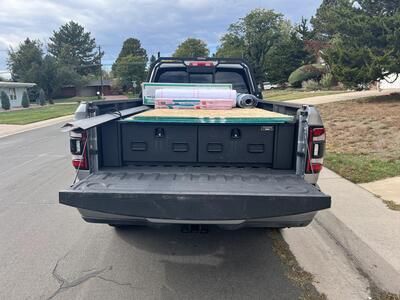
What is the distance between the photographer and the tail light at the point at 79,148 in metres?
3.63

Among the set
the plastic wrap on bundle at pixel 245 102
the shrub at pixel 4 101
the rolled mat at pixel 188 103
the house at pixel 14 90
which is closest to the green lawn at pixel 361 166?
the plastic wrap on bundle at pixel 245 102

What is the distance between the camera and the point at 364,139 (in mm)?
11156

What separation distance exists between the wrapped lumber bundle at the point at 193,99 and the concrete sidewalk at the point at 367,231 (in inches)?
82.9

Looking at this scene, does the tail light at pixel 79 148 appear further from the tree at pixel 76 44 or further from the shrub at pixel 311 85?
the tree at pixel 76 44

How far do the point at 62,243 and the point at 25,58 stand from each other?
66.0m

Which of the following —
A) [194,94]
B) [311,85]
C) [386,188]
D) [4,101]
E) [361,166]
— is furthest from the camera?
[311,85]

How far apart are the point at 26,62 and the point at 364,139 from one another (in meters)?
62.8

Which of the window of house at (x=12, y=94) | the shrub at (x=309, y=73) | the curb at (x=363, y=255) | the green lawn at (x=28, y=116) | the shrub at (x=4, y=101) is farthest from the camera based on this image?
the window of house at (x=12, y=94)

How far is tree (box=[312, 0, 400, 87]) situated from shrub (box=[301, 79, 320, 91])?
65.6ft

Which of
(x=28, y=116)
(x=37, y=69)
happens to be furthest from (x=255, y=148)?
(x=37, y=69)

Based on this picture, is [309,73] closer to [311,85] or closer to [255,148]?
[311,85]

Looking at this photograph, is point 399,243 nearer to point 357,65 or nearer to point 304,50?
point 357,65

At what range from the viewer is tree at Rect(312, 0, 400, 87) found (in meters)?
Result: 17.1

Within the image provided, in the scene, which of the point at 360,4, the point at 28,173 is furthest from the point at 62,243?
the point at 360,4
